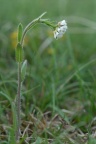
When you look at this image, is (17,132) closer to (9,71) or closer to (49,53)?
(9,71)

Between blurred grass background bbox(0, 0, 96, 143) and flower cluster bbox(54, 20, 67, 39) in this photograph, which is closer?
flower cluster bbox(54, 20, 67, 39)

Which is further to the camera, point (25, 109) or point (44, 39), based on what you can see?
point (44, 39)

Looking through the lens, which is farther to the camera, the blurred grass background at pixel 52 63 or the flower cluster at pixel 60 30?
the blurred grass background at pixel 52 63

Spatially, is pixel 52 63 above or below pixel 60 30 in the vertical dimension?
above

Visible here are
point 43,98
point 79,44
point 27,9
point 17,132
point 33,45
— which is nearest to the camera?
point 17,132

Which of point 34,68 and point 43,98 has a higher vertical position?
point 34,68

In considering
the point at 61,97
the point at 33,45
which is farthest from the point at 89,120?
the point at 33,45

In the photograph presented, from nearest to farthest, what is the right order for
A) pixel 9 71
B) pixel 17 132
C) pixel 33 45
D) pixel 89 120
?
pixel 17 132 < pixel 89 120 < pixel 9 71 < pixel 33 45

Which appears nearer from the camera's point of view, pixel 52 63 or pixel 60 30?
pixel 60 30
